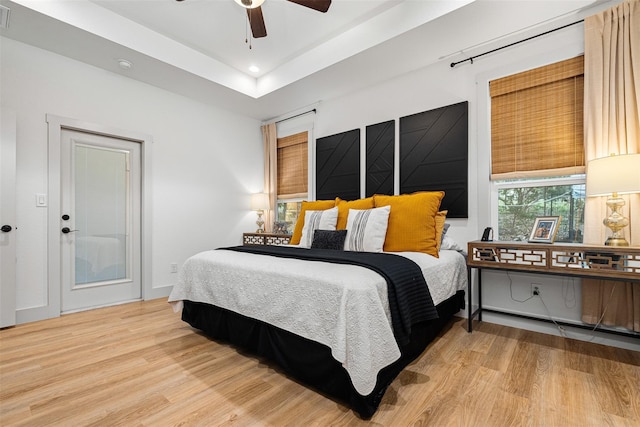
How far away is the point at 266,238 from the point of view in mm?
4336

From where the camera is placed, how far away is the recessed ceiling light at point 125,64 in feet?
10.3

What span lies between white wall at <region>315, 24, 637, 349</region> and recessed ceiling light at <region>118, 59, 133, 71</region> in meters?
2.71

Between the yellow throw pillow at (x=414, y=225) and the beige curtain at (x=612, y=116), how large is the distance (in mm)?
1131

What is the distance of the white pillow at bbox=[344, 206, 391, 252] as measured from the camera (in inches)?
102

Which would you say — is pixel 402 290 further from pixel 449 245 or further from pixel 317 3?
pixel 317 3

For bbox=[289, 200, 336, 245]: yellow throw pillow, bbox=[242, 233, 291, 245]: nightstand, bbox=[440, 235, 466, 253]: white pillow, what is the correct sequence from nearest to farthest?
1. bbox=[440, 235, 466, 253]: white pillow
2. bbox=[289, 200, 336, 245]: yellow throw pillow
3. bbox=[242, 233, 291, 245]: nightstand

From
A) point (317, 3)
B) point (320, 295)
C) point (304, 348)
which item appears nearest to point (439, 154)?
point (317, 3)

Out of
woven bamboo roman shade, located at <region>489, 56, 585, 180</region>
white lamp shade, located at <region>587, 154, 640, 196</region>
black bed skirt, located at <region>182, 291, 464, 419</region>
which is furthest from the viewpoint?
woven bamboo roman shade, located at <region>489, 56, 585, 180</region>

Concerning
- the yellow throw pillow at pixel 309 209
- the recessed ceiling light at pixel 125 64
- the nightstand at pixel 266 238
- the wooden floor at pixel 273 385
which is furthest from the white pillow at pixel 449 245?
the recessed ceiling light at pixel 125 64

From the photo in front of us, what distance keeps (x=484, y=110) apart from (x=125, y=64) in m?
3.74

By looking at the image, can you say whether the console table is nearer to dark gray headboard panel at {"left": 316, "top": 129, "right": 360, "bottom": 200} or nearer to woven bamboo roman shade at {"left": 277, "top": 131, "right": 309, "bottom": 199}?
dark gray headboard panel at {"left": 316, "top": 129, "right": 360, "bottom": 200}

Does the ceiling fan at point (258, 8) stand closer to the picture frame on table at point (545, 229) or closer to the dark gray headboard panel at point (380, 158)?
the dark gray headboard panel at point (380, 158)

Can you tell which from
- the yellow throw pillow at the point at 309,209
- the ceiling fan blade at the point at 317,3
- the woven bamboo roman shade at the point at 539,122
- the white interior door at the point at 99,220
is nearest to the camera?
the ceiling fan blade at the point at 317,3

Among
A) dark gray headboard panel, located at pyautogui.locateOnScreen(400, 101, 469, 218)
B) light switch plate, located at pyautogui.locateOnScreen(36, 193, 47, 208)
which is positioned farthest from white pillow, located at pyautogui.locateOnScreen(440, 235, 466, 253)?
light switch plate, located at pyautogui.locateOnScreen(36, 193, 47, 208)
